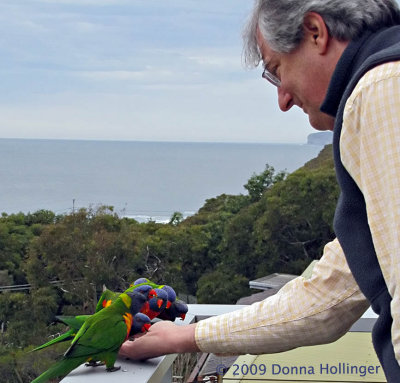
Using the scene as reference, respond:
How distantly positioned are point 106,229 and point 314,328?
1654cm

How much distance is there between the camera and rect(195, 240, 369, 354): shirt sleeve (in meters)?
1.20

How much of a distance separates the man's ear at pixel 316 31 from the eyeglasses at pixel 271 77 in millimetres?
113

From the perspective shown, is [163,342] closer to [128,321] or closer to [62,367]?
[128,321]

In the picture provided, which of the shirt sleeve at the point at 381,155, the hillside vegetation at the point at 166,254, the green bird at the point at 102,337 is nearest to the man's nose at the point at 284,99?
the shirt sleeve at the point at 381,155

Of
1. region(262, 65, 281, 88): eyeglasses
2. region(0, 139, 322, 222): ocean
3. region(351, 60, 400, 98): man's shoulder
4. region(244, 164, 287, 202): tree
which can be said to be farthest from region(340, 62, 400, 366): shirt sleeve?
region(0, 139, 322, 222): ocean

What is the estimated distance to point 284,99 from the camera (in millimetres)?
1010

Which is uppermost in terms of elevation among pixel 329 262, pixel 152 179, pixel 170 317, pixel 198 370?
pixel 329 262

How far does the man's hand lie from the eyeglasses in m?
0.50

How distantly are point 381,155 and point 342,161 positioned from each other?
80 mm

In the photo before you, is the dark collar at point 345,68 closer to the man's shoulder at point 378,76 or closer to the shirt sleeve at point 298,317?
the man's shoulder at point 378,76

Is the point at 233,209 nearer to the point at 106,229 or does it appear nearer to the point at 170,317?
the point at 106,229

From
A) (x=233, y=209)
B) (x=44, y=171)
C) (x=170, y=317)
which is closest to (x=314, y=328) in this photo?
(x=170, y=317)

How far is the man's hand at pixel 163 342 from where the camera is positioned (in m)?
1.25

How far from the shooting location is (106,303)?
1.35m
